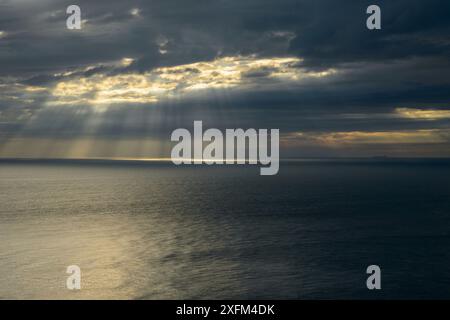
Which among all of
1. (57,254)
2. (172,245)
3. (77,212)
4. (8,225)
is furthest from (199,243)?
(77,212)

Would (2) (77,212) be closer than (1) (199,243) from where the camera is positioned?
No

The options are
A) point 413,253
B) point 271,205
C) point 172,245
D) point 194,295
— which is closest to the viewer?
point 194,295

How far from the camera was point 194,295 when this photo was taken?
44812 mm

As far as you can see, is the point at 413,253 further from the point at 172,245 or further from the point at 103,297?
the point at 103,297

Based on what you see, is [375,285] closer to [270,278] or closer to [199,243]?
[270,278]

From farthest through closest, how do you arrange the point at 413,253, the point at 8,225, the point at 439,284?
the point at 8,225 < the point at 413,253 < the point at 439,284

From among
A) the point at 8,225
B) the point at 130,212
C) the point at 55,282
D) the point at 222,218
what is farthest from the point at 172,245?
the point at 130,212

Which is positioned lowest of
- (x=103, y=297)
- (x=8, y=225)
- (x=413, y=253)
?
(x=103, y=297)

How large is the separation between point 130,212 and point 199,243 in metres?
46.9

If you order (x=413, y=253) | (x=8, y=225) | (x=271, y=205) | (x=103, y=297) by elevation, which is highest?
(x=271, y=205)

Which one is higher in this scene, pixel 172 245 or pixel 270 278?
pixel 172 245

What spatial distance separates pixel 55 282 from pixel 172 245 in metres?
22.7

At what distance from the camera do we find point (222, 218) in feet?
331

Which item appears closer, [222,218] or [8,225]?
[8,225]
